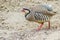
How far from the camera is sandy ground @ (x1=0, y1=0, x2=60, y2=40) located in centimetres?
711

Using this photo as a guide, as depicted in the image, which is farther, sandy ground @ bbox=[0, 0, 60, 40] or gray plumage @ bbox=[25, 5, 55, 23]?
gray plumage @ bbox=[25, 5, 55, 23]

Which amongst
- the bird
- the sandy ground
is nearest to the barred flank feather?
the bird

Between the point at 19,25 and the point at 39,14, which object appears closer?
the point at 39,14

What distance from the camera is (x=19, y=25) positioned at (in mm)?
8180

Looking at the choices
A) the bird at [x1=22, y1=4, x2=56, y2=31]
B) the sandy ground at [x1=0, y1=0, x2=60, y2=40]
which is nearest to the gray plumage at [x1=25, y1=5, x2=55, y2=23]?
the bird at [x1=22, y1=4, x2=56, y2=31]

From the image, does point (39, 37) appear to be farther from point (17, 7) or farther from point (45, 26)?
point (17, 7)

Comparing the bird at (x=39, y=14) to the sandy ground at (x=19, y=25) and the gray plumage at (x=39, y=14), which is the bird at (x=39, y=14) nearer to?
the gray plumage at (x=39, y=14)

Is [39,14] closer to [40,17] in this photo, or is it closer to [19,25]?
[40,17]

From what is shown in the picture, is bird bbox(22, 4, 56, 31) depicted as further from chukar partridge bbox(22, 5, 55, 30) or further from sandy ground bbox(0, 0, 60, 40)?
sandy ground bbox(0, 0, 60, 40)

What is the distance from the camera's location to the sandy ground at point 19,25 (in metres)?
7.11

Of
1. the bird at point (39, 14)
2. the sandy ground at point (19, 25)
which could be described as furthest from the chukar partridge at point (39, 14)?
the sandy ground at point (19, 25)

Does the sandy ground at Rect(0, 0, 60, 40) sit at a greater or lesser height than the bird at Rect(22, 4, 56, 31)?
lesser

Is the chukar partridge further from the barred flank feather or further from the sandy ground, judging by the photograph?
the sandy ground

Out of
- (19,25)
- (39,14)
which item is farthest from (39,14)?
(19,25)
